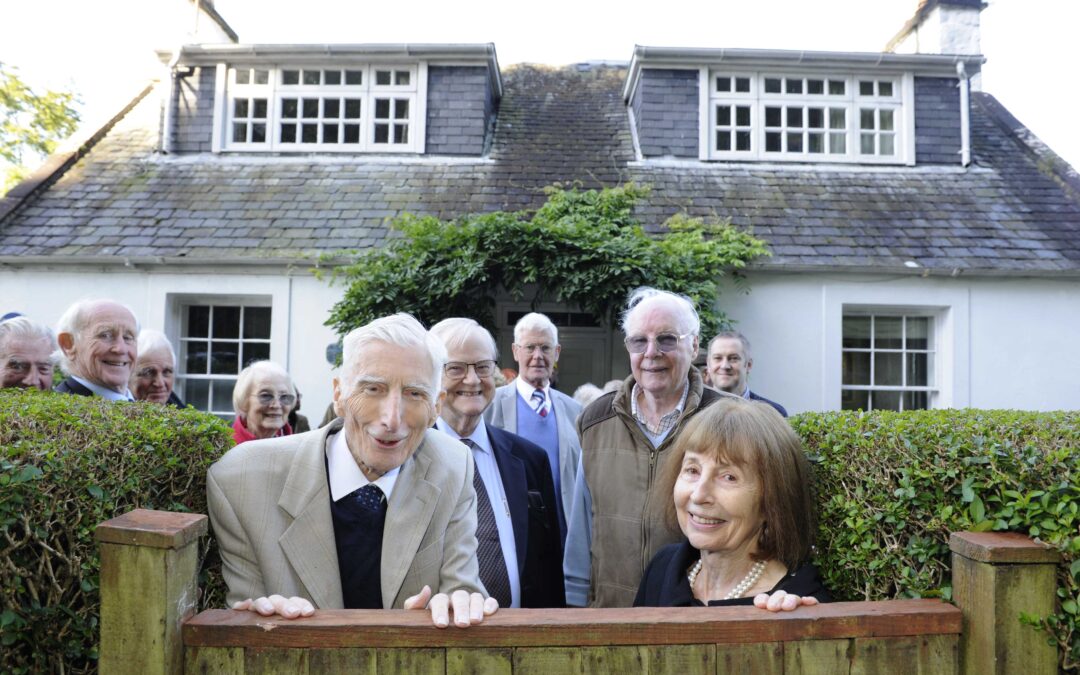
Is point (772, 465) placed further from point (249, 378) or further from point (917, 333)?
point (917, 333)

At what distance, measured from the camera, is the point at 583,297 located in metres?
9.15

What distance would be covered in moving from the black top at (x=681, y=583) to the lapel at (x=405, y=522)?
2.39 ft

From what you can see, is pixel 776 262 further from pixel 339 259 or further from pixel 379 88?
pixel 379 88

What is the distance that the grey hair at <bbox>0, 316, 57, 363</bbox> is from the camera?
3.75m

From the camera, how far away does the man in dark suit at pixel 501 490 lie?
122 inches

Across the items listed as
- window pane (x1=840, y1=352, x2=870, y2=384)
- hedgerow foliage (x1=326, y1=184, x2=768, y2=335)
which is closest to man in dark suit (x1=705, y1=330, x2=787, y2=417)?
hedgerow foliage (x1=326, y1=184, x2=768, y2=335)

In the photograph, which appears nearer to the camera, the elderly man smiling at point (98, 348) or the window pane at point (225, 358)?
the elderly man smiling at point (98, 348)

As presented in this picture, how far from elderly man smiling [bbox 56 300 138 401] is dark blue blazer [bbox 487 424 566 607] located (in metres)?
1.79

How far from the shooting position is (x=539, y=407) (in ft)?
15.9

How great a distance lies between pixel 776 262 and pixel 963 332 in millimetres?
2594

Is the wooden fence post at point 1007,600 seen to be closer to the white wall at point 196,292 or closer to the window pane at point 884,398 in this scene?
the white wall at point 196,292

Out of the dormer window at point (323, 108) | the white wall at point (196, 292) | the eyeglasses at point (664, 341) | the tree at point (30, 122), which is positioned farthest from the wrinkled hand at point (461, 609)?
the tree at point (30, 122)

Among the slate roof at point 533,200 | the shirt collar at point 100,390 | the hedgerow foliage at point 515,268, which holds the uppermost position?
the slate roof at point 533,200

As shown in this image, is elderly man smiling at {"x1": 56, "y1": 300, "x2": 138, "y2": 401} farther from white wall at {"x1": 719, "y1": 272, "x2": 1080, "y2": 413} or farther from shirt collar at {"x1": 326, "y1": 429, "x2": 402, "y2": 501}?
white wall at {"x1": 719, "y1": 272, "x2": 1080, "y2": 413}
